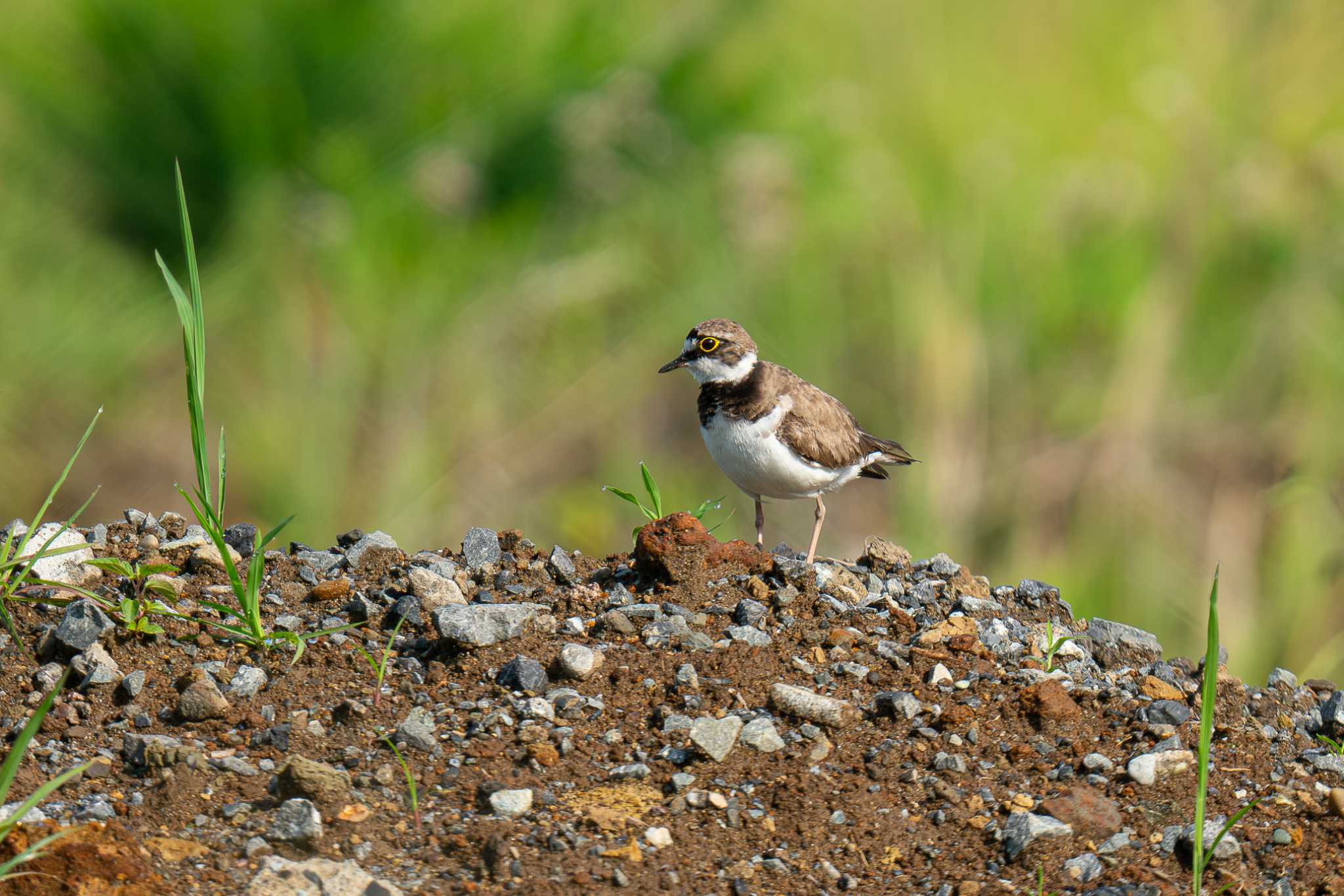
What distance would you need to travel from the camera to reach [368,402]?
5535mm

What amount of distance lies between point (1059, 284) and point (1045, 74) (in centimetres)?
132

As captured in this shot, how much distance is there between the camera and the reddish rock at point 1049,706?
6.70 ft

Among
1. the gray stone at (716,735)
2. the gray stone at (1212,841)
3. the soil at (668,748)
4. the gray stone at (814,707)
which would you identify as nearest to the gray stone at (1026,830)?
the soil at (668,748)

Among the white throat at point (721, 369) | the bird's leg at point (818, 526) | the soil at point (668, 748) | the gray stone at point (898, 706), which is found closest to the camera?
the soil at point (668, 748)

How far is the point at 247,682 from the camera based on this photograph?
1.97m

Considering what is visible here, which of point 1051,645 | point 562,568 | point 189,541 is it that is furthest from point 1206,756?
point 189,541

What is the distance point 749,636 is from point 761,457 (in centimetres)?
102

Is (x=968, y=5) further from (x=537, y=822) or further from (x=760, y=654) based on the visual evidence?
(x=537, y=822)

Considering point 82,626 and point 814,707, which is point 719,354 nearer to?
point 814,707

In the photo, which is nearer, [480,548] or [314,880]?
[314,880]

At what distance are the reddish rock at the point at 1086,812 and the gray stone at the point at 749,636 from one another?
536mm

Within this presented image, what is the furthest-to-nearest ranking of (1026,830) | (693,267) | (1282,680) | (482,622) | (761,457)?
(693,267) → (761,457) → (1282,680) → (482,622) → (1026,830)

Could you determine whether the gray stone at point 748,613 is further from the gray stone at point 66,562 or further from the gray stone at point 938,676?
the gray stone at point 66,562

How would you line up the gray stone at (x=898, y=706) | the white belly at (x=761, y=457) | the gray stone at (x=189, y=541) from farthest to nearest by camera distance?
the white belly at (x=761, y=457)
the gray stone at (x=189, y=541)
the gray stone at (x=898, y=706)
